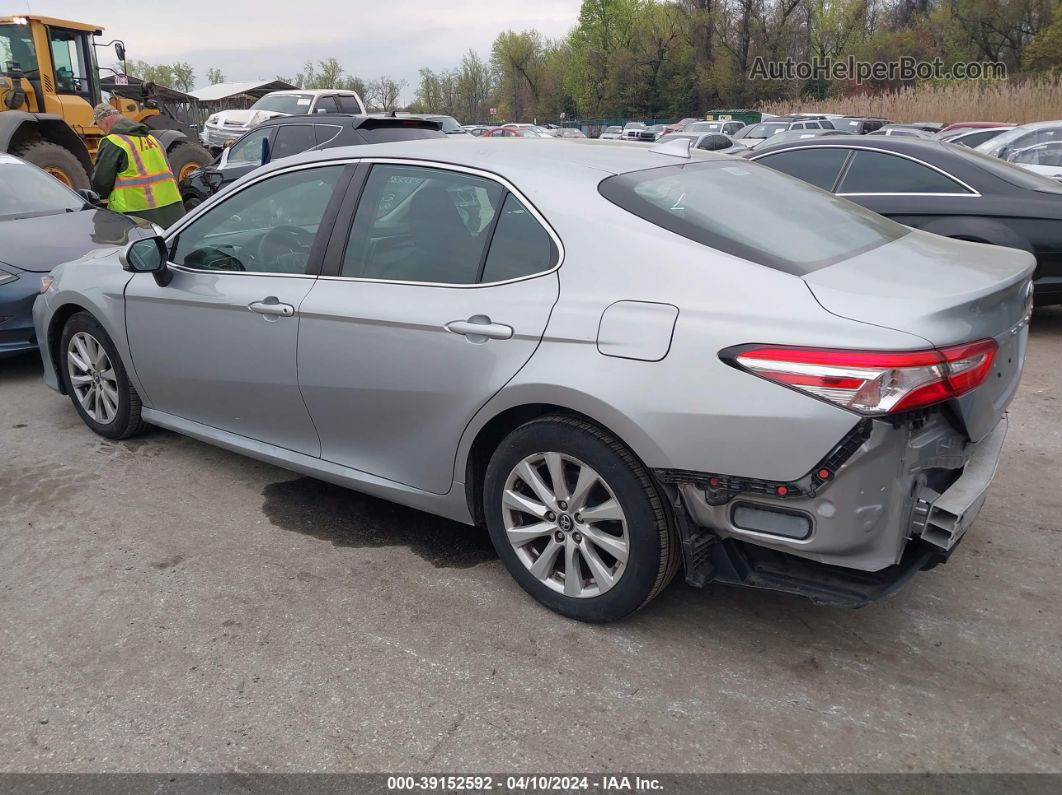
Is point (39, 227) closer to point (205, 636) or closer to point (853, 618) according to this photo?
point (205, 636)

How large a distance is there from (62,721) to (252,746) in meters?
0.60

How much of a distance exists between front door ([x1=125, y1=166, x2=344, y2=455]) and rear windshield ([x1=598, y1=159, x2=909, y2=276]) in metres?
1.39

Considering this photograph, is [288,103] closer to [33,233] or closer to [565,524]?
[33,233]

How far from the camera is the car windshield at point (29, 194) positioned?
285 inches

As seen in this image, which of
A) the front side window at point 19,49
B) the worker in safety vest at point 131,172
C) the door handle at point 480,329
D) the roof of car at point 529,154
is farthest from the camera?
the front side window at point 19,49

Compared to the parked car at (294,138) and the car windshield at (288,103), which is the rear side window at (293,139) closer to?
the parked car at (294,138)

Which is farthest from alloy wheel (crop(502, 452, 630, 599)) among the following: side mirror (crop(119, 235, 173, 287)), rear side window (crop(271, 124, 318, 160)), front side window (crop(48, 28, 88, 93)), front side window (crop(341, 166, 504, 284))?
front side window (crop(48, 28, 88, 93))

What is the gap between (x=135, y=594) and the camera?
340cm

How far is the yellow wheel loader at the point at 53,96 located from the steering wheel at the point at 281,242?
8736 millimetres

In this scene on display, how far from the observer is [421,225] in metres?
3.54

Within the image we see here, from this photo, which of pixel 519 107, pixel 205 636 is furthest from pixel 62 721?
pixel 519 107

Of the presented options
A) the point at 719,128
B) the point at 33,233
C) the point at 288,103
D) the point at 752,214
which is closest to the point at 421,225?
the point at 752,214

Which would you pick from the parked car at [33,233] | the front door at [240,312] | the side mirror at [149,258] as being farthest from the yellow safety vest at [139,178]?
the side mirror at [149,258]

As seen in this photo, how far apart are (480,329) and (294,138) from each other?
31.3ft
